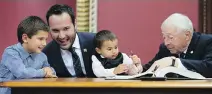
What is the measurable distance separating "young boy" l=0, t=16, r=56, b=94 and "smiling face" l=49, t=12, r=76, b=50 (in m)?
0.24

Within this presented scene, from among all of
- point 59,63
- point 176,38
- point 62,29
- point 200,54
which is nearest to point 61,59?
point 59,63

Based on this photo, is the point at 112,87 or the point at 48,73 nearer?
the point at 112,87

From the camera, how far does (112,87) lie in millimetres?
1949

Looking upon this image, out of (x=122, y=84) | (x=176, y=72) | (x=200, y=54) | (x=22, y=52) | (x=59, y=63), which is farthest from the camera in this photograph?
(x=59, y=63)

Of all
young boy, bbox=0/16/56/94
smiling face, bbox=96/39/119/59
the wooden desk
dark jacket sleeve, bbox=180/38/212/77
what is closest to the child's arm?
young boy, bbox=0/16/56/94

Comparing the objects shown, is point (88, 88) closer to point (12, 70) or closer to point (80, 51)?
point (12, 70)

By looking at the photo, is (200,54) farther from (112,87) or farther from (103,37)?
(112,87)

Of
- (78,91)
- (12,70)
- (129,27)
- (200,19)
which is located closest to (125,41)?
(129,27)

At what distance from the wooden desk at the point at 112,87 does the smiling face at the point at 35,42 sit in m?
0.53

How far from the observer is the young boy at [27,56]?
7.94 feet

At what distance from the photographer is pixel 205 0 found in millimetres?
3564

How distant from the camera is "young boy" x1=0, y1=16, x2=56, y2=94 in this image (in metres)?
2.42

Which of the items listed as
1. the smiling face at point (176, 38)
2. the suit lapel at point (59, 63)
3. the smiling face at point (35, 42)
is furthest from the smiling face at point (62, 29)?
the smiling face at point (176, 38)

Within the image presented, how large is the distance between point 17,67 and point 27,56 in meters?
0.13
